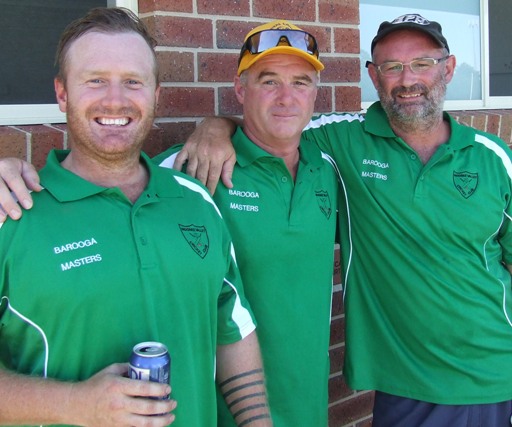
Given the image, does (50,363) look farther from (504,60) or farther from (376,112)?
(504,60)

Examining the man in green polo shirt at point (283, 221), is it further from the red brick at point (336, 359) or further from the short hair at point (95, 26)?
the red brick at point (336, 359)

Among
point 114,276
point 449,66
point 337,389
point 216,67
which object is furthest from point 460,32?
point 114,276

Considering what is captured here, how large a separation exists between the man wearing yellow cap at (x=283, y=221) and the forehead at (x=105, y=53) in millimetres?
573

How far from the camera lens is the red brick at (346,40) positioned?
11.5ft

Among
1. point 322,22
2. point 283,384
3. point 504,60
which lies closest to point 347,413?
point 283,384

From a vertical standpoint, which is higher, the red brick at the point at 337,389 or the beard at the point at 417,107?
the beard at the point at 417,107

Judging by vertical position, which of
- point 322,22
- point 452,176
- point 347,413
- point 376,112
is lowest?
point 347,413

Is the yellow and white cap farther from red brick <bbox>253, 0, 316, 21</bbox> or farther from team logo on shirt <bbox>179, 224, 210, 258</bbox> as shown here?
team logo on shirt <bbox>179, 224, 210, 258</bbox>

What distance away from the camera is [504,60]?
5141 mm

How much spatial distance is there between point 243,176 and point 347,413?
180cm

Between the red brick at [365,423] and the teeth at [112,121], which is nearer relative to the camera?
the teeth at [112,121]

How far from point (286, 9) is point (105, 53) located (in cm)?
148

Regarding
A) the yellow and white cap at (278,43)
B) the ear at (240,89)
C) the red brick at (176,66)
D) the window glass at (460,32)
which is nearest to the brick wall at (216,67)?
the red brick at (176,66)

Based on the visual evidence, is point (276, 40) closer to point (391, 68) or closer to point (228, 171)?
point (228, 171)
